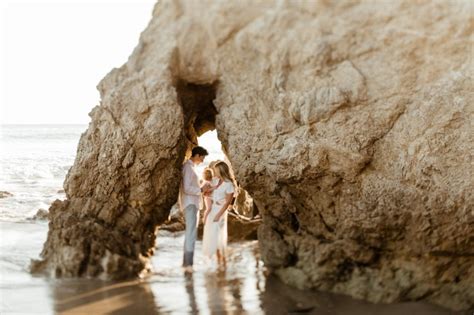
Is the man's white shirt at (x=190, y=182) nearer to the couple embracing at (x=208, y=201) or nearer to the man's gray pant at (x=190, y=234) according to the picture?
the couple embracing at (x=208, y=201)

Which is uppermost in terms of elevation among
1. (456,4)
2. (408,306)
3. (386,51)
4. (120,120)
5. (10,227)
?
(456,4)

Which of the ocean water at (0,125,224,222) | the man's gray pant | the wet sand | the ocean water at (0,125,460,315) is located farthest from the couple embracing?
the ocean water at (0,125,224,222)

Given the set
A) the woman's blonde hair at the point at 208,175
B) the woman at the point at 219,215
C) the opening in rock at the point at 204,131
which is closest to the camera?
the opening in rock at the point at 204,131

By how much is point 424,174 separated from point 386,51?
1.36m

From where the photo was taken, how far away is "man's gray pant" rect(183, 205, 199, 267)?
Result: 8.34 m

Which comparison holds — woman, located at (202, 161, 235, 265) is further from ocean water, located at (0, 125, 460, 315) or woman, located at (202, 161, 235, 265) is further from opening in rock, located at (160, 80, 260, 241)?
opening in rock, located at (160, 80, 260, 241)

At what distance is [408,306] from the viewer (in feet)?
20.9

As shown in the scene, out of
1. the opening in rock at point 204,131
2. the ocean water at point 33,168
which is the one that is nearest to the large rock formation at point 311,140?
the opening in rock at point 204,131

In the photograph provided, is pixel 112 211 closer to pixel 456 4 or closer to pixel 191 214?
pixel 191 214

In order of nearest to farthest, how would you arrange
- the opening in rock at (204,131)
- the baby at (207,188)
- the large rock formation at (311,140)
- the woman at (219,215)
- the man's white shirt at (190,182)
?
the large rock formation at (311,140), the opening in rock at (204,131), the man's white shirt at (190,182), the woman at (219,215), the baby at (207,188)

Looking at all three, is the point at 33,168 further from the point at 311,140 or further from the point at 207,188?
the point at 311,140

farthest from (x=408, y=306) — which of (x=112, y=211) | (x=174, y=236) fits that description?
(x=174, y=236)

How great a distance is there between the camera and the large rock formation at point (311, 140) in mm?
6215

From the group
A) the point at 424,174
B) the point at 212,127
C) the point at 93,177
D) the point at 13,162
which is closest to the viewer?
the point at 424,174
